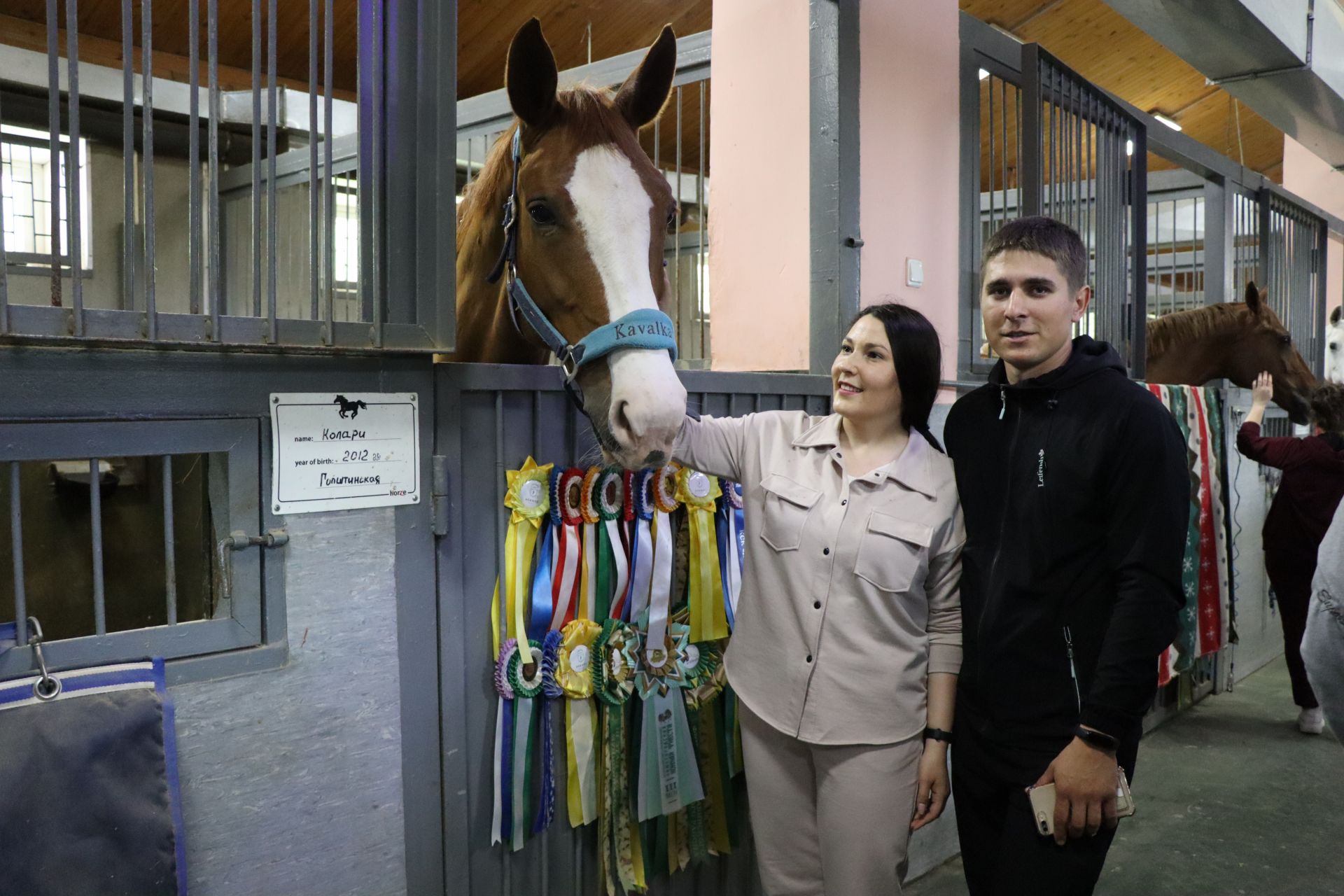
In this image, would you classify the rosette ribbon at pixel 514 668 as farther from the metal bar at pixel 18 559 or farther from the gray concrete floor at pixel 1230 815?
the gray concrete floor at pixel 1230 815

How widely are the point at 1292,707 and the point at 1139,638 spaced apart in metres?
3.40

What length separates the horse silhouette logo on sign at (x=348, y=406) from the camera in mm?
1153

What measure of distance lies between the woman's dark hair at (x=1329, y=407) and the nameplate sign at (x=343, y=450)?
324 cm

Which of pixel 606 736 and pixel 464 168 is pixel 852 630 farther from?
pixel 464 168

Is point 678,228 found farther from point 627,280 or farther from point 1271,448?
point 1271,448

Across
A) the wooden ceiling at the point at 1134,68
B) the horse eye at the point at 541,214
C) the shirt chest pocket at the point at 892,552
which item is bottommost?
the shirt chest pocket at the point at 892,552

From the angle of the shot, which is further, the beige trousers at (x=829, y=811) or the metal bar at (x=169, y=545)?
the beige trousers at (x=829, y=811)

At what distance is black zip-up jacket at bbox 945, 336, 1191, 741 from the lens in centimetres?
→ 106

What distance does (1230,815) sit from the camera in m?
2.57

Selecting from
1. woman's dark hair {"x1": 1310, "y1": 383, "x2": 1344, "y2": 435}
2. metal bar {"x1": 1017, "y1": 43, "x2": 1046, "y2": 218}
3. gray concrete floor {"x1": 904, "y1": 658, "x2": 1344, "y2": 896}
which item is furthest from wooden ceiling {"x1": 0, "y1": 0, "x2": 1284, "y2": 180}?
gray concrete floor {"x1": 904, "y1": 658, "x2": 1344, "y2": 896}

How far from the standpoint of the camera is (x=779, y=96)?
6.57 feet

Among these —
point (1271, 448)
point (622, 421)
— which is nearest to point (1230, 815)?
point (1271, 448)

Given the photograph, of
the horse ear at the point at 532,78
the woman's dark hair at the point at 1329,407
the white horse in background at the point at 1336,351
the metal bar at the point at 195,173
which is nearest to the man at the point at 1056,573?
the horse ear at the point at 532,78

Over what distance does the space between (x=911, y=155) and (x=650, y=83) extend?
0.97m
